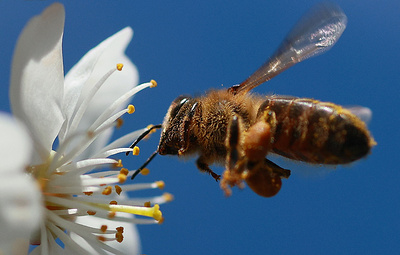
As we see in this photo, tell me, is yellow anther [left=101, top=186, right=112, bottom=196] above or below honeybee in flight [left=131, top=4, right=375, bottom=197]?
below

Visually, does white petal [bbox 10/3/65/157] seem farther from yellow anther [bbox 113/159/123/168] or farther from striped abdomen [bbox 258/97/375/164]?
striped abdomen [bbox 258/97/375/164]

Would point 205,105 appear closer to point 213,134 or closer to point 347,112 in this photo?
point 213,134

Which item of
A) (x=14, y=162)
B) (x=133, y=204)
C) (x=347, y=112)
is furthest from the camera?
(x=133, y=204)

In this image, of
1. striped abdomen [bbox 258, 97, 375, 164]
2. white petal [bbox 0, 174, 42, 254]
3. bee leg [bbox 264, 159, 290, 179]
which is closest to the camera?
white petal [bbox 0, 174, 42, 254]

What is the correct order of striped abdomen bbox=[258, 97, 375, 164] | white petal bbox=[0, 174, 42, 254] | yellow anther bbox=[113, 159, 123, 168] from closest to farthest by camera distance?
1. white petal bbox=[0, 174, 42, 254]
2. striped abdomen bbox=[258, 97, 375, 164]
3. yellow anther bbox=[113, 159, 123, 168]

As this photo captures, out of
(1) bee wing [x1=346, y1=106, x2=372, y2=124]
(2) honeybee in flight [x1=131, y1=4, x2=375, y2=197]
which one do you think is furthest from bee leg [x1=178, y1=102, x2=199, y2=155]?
(1) bee wing [x1=346, y1=106, x2=372, y2=124]

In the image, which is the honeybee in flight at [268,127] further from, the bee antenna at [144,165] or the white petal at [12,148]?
the white petal at [12,148]

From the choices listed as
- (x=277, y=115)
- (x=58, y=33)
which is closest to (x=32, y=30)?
(x=58, y=33)
